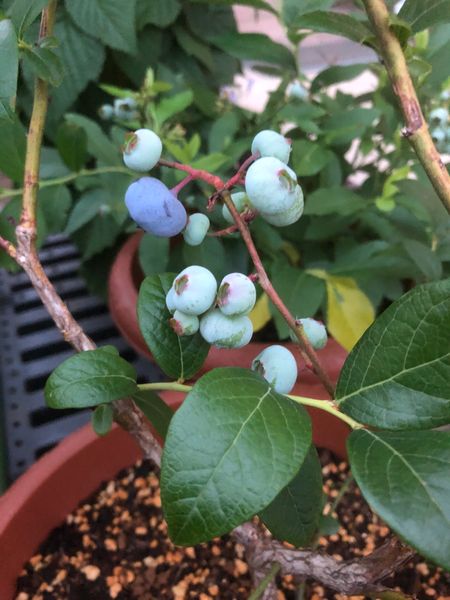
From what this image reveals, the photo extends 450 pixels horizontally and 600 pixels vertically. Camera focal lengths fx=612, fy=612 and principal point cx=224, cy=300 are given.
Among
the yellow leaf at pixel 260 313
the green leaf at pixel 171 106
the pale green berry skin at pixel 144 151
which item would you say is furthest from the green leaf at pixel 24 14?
the yellow leaf at pixel 260 313

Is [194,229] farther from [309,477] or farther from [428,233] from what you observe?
[428,233]

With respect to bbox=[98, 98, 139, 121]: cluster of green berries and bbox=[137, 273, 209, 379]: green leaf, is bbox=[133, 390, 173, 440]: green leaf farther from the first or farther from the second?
bbox=[98, 98, 139, 121]: cluster of green berries

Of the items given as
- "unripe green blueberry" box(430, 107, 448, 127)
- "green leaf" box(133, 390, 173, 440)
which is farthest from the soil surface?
"unripe green blueberry" box(430, 107, 448, 127)

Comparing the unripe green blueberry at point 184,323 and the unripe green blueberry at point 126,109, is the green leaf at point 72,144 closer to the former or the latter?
the unripe green blueberry at point 126,109

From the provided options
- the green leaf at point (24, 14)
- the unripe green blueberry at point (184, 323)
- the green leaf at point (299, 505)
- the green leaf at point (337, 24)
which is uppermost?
the green leaf at point (24, 14)

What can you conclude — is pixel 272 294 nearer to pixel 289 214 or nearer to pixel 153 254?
pixel 289 214

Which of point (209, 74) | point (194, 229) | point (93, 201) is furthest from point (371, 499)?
point (209, 74)

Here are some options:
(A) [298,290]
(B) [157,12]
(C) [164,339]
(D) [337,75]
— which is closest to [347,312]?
(A) [298,290]
